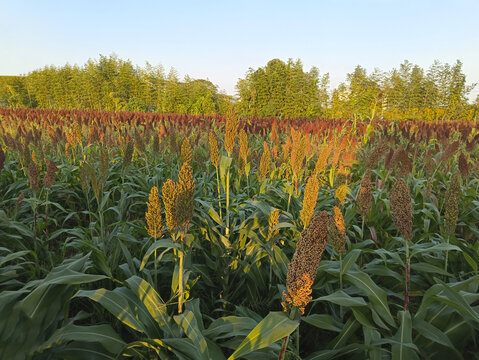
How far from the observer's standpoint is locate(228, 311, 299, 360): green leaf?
2.35 feet

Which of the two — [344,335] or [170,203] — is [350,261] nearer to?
[344,335]

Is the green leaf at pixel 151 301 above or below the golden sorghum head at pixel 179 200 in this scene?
below

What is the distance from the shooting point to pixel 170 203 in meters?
1.02

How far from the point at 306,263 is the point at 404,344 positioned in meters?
0.63

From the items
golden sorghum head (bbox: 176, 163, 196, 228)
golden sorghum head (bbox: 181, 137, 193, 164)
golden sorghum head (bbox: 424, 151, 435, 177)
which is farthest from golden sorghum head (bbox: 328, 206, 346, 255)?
golden sorghum head (bbox: 424, 151, 435, 177)

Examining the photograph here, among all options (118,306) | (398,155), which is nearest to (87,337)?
(118,306)

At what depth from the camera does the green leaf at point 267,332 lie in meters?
0.72

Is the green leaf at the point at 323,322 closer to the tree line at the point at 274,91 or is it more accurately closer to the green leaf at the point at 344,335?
the green leaf at the point at 344,335

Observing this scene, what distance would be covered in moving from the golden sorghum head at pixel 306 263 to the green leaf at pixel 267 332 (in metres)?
0.07

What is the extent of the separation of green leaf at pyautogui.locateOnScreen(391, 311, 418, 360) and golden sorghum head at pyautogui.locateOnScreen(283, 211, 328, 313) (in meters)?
0.56

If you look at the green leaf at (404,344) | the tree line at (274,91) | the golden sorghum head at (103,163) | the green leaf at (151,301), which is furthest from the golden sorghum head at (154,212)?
the tree line at (274,91)

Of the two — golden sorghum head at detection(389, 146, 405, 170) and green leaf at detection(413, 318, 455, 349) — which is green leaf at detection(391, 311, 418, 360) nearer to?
green leaf at detection(413, 318, 455, 349)

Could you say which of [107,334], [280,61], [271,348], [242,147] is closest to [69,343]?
[107,334]

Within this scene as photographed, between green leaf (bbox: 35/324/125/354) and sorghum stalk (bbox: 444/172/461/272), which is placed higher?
sorghum stalk (bbox: 444/172/461/272)
